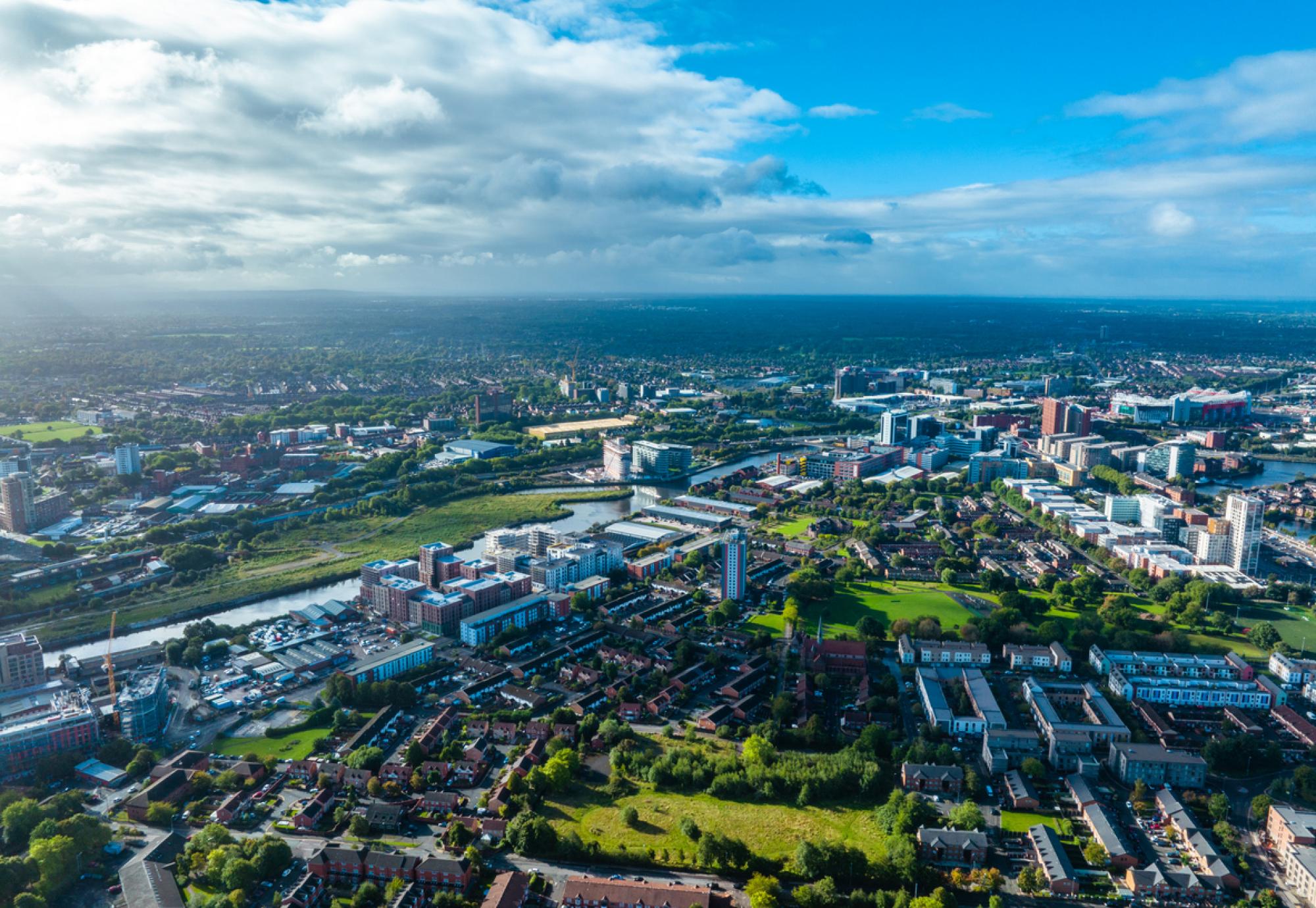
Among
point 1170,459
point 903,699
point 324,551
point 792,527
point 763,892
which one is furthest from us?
point 1170,459

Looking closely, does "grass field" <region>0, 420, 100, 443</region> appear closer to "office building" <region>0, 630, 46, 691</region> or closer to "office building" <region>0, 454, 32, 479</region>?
"office building" <region>0, 454, 32, 479</region>

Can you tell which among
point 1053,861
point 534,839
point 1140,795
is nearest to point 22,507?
point 534,839

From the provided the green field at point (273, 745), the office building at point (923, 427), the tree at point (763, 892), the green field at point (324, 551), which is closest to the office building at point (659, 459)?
the green field at point (324, 551)

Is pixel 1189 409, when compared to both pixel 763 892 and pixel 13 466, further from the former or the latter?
pixel 13 466

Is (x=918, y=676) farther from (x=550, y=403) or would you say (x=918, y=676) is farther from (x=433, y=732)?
(x=550, y=403)

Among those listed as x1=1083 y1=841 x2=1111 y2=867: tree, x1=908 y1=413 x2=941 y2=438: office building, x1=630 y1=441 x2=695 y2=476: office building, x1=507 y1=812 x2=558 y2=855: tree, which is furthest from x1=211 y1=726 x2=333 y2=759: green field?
x1=908 y1=413 x2=941 y2=438: office building

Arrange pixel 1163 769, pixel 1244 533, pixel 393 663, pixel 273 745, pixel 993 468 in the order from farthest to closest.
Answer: pixel 993 468
pixel 1244 533
pixel 393 663
pixel 273 745
pixel 1163 769

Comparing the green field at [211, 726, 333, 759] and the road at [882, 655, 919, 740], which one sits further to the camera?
the road at [882, 655, 919, 740]

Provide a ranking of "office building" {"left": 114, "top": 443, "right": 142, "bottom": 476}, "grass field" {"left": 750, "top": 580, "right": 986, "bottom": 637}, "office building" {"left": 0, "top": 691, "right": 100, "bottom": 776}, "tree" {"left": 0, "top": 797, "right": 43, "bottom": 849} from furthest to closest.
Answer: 1. "office building" {"left": 114, "top": 443, "right": 142, "bottom": 476}
2. "grass field" {"left": 750, "top": 580, "right": 986, "bottom": 637}
3. "office building" {"left": 0, "top": 691, "right": 100, "bottom": 776}
4. "tree" {"left": 0, "top": 797, "right": 43, "bottom": 849}
